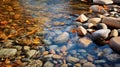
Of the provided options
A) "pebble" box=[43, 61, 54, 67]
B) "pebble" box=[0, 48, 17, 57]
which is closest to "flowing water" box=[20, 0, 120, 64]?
"pebble" box=[43, 61, 54, 67]

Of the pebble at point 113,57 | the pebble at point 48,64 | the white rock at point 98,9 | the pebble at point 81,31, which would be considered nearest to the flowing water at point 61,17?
the pebble at point 113,57

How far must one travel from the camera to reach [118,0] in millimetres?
6211

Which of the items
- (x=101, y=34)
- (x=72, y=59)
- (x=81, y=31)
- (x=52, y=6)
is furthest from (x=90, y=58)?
(x=52, y=6)

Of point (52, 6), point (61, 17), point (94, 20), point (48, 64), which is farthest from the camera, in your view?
point (52, 6)

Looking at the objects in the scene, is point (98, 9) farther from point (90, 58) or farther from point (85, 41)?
point (90, 58)

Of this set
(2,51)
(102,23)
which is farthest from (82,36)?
(2,51)

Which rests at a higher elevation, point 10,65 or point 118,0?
point 118,0

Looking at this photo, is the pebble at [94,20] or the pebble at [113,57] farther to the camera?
the pebble at [94,20]

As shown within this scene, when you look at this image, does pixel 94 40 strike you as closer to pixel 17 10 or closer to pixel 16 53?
pixel 16 53

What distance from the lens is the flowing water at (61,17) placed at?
12.6 ft

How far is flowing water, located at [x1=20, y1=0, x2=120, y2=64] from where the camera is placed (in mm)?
3848

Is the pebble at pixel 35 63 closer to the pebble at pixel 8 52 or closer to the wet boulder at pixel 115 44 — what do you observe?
the pebble at pixel 8 52

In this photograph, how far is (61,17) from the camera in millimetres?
5242

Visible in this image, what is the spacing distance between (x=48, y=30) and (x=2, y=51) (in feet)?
4.11
